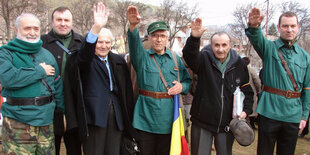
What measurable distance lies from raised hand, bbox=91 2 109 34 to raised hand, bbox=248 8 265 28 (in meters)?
1.75

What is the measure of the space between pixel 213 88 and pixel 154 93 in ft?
2.40

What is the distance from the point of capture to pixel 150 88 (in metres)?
2.77

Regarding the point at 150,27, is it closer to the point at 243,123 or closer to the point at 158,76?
the point at 158,76

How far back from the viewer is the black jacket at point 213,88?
2809 millimetres

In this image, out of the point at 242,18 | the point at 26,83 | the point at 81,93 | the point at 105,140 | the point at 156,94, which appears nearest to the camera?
the point at 26,83

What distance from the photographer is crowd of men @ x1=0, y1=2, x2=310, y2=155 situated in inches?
90.7

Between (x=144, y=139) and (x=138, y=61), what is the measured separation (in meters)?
0.95

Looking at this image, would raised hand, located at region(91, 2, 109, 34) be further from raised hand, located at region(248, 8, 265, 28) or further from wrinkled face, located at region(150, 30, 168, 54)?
raised hand, located at region(248, 8, 265, 28)

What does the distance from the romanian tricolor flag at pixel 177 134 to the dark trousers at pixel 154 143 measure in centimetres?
13

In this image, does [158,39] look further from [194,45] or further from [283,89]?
[283,89]

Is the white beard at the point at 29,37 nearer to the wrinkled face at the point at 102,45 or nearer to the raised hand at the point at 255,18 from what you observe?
the wrinkled face at the point at 102,45

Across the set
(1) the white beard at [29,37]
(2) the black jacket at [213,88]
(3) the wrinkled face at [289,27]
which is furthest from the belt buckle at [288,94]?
(1) the white beard at [29,37]

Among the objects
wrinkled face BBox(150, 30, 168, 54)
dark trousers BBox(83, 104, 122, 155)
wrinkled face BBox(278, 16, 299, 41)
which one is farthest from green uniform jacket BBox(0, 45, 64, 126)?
wrinkled face BBox(278, 16, 299, 41)

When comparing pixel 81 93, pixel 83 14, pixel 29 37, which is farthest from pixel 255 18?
pixel 83 14
